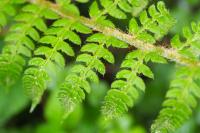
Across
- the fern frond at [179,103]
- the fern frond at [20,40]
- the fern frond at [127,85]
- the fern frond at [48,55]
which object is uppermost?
the fern frond at [179,103]

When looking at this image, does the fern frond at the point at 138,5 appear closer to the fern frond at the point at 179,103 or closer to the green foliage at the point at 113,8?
the green foliage at the point at 113,8

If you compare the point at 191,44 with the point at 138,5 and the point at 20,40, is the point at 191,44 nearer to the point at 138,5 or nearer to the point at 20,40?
the point at 138,5

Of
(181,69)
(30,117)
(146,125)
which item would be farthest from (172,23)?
(30,117)

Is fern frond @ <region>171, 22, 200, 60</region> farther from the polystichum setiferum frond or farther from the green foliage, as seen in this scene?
the green foliage

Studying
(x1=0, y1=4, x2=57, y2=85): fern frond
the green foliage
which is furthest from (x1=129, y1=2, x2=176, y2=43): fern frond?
(x1=0, y1=4, x2=57, y2=85): fern frond

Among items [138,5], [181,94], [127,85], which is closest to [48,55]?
[127,85]

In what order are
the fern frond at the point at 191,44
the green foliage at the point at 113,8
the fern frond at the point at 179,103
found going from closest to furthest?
the fern frond at the point at 179,103 → the fern frond at the point at 191,44 → the green foliage at the point at 113,8

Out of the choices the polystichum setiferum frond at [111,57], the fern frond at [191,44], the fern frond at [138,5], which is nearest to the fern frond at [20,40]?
the polystichum setiferum frond at [111,57]

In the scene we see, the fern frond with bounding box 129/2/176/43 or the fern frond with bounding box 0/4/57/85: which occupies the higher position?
the fern frond with bounding box 129/2/176/43

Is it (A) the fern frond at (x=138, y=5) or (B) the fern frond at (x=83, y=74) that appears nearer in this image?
(B) the fern frond at (x=83, y=74)
